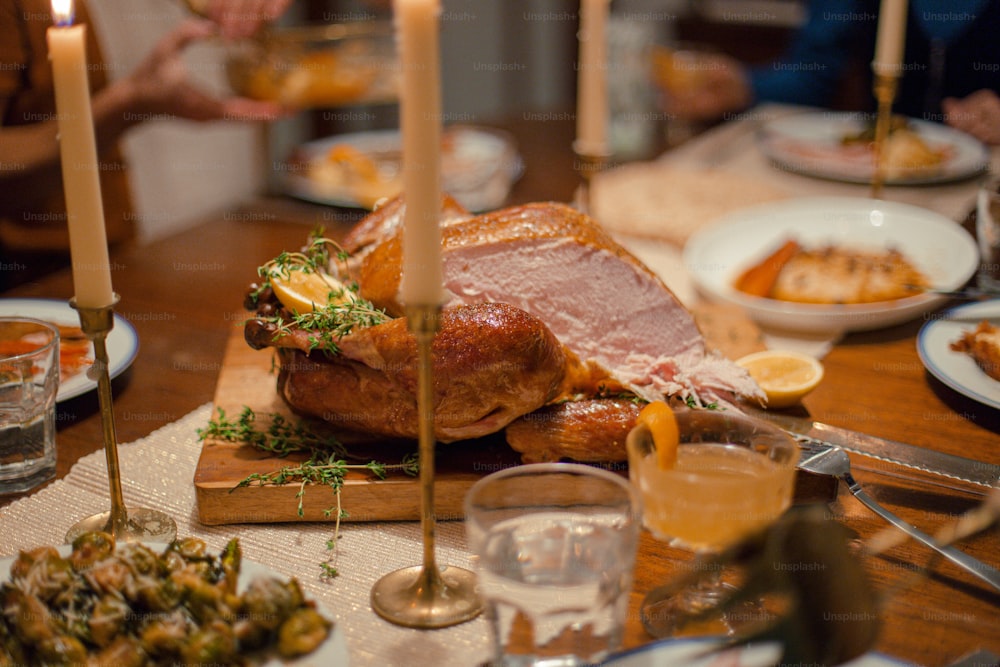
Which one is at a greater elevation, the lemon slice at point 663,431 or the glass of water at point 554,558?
the lemon slice at point 663,431

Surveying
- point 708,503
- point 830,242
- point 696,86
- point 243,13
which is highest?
point 243,13

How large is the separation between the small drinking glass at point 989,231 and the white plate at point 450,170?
Answer: 4.03ft

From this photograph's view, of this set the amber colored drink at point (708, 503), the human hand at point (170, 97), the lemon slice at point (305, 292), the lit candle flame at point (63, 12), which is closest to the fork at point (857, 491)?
the amber colored drink at point (708, 503)

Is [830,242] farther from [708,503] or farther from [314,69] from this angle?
[314,69]

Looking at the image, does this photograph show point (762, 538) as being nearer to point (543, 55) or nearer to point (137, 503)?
point (137, 503)

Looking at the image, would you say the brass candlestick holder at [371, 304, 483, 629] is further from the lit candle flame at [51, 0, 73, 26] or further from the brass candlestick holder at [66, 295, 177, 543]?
the lit candle flame at [51, 0, 73, 26]

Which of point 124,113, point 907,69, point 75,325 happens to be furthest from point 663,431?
point 907,69

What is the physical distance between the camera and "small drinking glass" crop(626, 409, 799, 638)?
100 cm

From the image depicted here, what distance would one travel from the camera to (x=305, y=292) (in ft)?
5.05

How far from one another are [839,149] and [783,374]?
1716 millimetres

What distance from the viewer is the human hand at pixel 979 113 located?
2.63 meters

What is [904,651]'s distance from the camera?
106 centimetres

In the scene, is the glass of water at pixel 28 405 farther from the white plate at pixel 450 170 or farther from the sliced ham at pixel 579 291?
the white plate at pixel 450 170

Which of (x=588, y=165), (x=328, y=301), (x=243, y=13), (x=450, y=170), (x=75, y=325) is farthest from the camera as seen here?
(x=450, y=170)
